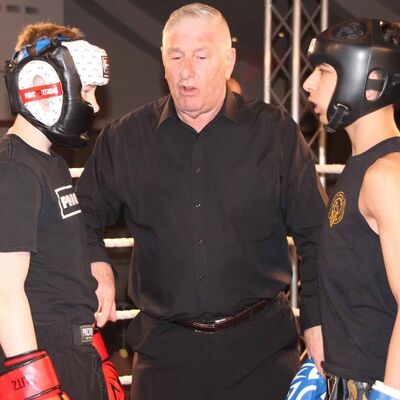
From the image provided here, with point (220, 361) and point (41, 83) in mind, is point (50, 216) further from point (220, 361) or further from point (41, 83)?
point (220, 361)

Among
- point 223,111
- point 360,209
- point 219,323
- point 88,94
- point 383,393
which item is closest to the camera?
point 383,393

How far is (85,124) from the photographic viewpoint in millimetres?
1859

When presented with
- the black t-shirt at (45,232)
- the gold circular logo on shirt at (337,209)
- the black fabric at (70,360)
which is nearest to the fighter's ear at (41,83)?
the black t-shirt at (45,232)

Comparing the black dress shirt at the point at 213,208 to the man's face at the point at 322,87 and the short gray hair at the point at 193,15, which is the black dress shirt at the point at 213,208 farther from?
the man's face at the point at 322,87

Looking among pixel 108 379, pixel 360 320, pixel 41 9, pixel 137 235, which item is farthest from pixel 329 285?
pixel 41 9

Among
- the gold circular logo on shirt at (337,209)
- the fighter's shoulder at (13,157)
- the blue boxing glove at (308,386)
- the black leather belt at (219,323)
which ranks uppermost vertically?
the fighter's shoulder at (13,157)

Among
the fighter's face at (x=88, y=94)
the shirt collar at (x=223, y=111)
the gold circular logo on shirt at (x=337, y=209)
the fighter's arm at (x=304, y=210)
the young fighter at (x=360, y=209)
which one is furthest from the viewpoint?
the shirt collar at (x=223, y=111)

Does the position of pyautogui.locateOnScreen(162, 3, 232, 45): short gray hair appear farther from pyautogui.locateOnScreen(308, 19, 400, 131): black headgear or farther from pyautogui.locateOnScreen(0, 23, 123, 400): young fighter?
pyautogui.locateOnScreen(308, 19, 400, 131): black headgear

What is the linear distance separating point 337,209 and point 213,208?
673 millimetres

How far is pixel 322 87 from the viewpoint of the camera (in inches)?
71.4

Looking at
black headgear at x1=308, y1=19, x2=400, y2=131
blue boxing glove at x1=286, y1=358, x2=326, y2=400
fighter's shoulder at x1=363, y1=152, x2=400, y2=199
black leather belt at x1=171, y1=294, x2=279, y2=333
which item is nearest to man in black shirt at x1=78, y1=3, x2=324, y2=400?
black leather belt at x1=171, y1=294, x2=279, y2=333

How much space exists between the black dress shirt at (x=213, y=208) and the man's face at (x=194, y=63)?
10 centimetres

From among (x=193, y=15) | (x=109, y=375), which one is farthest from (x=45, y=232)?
(x=193, y=15)

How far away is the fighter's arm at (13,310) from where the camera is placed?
1572 millimetres
